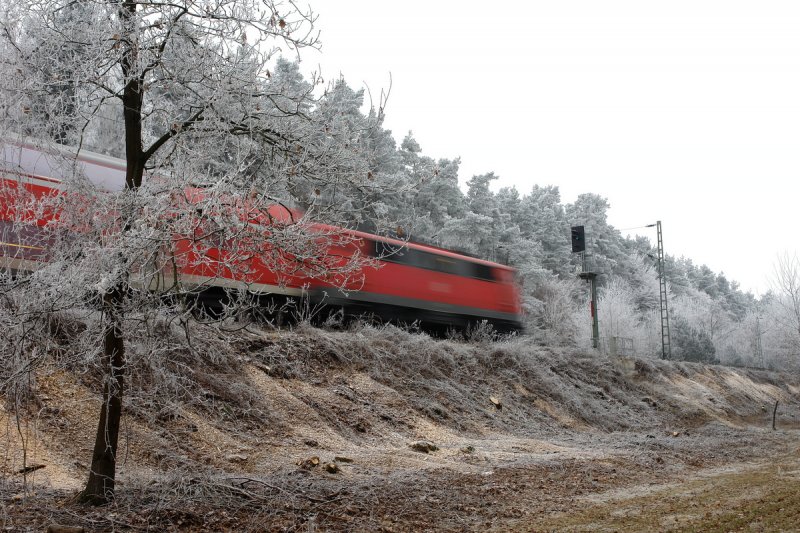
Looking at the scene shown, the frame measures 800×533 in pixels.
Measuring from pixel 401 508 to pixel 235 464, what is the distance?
8.00ft

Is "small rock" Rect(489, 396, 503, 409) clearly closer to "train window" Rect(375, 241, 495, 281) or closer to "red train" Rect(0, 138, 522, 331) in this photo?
"red train" Rect(0, 138, 522, 331)

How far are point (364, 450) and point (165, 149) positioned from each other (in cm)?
578

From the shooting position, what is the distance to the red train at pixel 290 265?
232 inches

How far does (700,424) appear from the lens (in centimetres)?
2345

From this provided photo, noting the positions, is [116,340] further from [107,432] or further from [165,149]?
[165,149]

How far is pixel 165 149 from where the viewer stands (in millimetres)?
7070

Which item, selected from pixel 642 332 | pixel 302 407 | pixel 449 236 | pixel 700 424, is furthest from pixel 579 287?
pixel 302 407

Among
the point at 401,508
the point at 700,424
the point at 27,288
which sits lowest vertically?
the point at 700,424

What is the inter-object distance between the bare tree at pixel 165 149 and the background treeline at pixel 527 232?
0.17m

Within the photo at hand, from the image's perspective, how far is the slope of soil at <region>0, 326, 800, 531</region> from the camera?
22.3 ft

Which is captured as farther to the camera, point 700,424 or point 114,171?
point 700,424

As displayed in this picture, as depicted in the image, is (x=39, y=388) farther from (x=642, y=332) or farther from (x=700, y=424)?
(x=642, y=332)

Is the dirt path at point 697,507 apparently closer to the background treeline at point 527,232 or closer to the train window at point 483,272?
the background treeline at point 527,232

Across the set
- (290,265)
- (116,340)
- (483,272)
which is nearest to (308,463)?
(116,340)
